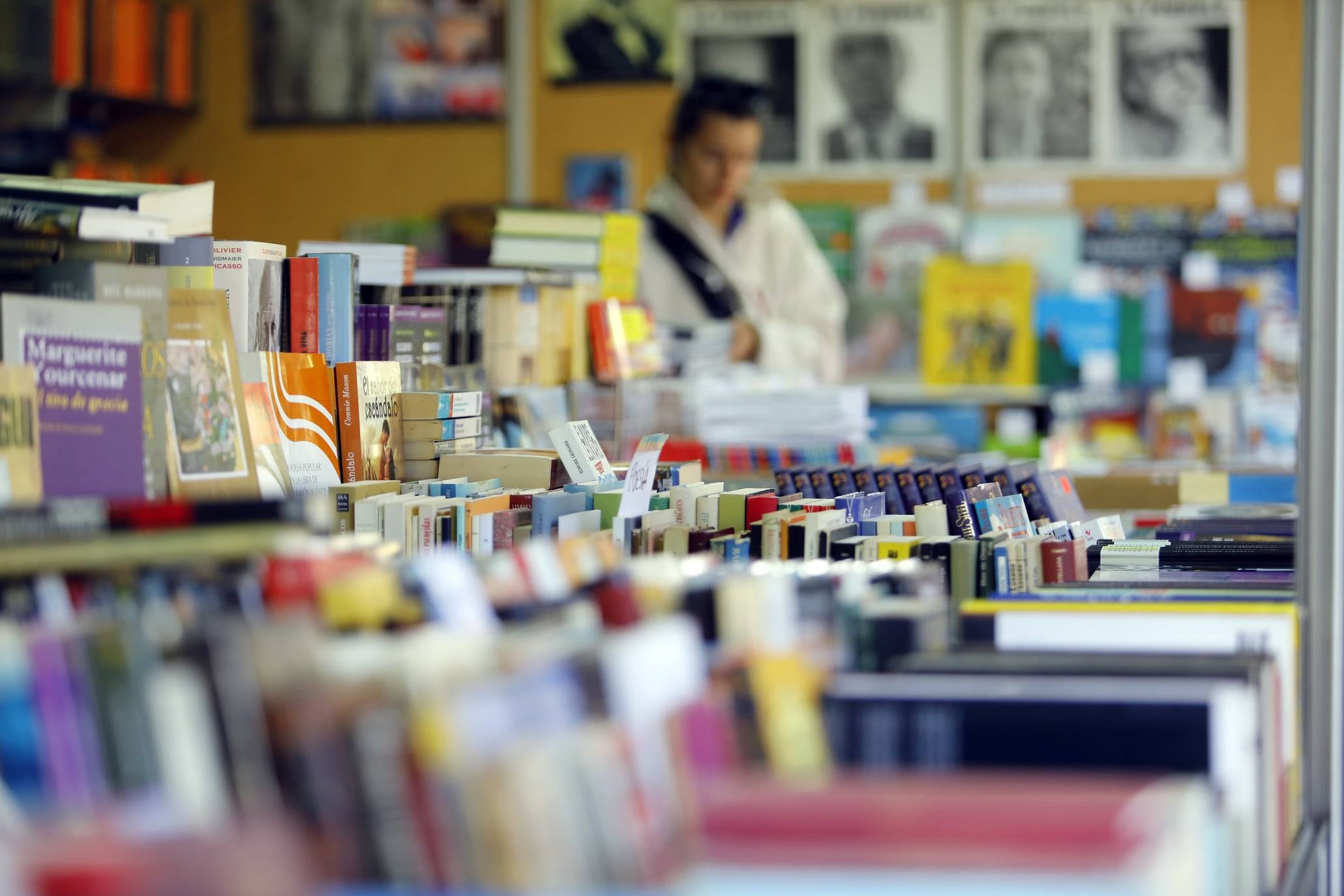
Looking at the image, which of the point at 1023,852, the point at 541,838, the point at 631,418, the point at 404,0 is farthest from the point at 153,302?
the point at 404,0

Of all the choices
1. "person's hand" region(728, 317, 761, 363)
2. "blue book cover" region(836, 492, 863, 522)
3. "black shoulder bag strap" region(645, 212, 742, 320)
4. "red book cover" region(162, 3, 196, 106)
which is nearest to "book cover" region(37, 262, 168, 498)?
"blue book cover" region(836, 492, 863, 522)

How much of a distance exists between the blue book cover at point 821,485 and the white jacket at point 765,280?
2591 millimetres

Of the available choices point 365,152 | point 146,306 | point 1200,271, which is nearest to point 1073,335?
point 1200,271

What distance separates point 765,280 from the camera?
19.2ft

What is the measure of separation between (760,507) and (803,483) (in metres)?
0.45

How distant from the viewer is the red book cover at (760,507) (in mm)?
2266

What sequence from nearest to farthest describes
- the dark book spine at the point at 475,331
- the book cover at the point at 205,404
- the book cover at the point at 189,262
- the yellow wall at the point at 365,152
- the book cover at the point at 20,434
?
1. the book cover at the point at 20,434
2. the book cover at the point at 205,404
3. the book cover at the point at 189,262
4. the dark book spine at the point at 475,331
5. the yellow wall at the point at 365,152

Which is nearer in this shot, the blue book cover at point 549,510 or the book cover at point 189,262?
the book cover at point 189,262

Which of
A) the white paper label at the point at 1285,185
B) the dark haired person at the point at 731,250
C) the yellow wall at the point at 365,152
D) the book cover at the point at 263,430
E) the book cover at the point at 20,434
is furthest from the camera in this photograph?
the yellow wall at the point at 365,152

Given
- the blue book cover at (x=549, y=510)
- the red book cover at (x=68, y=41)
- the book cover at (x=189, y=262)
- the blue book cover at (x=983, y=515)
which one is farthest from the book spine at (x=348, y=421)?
the red book cover at (x=68, y=41)

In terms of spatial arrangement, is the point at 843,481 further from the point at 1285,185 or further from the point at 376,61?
the point at 376,61

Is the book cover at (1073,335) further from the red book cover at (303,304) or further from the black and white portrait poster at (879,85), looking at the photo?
the red book cover at (303,304)

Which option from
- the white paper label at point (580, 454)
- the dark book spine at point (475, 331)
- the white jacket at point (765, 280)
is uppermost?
the white jacket at point (765, 280)

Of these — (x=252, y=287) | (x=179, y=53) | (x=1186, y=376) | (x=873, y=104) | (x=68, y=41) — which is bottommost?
(x=1186, y=376)
